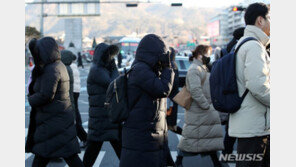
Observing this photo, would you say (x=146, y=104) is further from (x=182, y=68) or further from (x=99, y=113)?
(x=182, y=68)

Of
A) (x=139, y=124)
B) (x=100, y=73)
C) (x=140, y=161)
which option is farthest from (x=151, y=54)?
(x=100, y=73)

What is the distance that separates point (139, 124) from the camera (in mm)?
3592

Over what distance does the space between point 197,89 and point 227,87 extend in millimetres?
2028

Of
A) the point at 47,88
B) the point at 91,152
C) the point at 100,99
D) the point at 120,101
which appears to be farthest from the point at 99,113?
the point at 120,101

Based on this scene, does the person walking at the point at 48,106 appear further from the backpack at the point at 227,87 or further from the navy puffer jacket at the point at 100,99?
the backpack at the point at 227,87

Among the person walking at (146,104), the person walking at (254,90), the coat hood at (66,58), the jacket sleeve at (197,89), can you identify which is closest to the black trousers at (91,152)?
the jacket sleeve at (197,89)

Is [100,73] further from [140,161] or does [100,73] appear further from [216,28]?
Answer: [216,28]

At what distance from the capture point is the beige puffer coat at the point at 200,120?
525cm

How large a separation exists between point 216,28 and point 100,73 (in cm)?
16617

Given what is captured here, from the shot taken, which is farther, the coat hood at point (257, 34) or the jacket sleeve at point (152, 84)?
the jacket sleeve at point (152, 84)

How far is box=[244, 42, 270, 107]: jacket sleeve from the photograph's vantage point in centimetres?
303

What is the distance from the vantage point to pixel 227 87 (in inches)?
126

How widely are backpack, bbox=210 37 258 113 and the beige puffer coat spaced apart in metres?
1.96

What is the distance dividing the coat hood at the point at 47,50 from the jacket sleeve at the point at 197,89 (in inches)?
72.4
